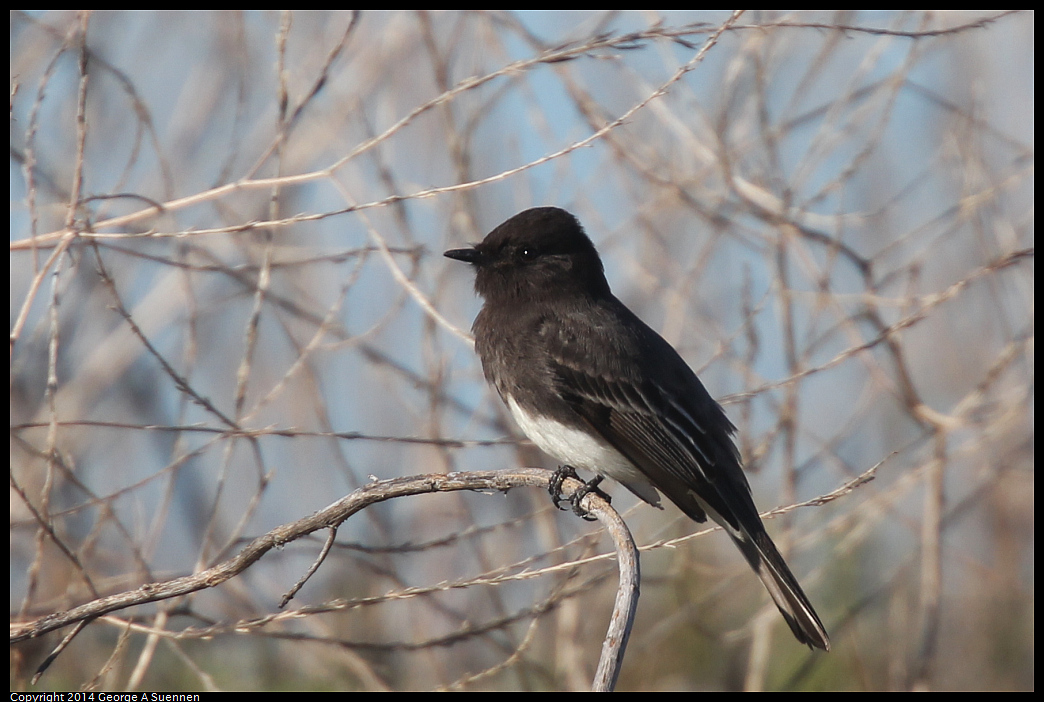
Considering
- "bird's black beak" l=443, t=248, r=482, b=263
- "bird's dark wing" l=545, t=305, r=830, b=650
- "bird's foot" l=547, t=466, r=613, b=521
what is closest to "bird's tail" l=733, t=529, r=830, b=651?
"bird's dark wing" l=545, t=305, r=830, b=650

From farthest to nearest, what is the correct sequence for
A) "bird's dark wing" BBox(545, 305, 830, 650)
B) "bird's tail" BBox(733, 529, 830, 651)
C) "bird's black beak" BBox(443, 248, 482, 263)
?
"bird's black beak" BBox(443, 248, 482, 263) → "bird's dark wing" BBox(545, 305, 830, 650) → "bird's tail" BBox(733, 529, 830, 651)

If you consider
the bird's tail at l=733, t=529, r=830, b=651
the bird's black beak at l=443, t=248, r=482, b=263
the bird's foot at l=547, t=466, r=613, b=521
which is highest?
the bird's black beak at l=443, t=248, r=482, b=263

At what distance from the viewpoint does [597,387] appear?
12.6 ft

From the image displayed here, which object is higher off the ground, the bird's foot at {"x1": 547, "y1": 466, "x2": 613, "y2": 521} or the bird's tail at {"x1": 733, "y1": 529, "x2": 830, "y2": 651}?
the bird's foot at {"x1": 547, "y1": 466, "x2": 613, "y2": 521}

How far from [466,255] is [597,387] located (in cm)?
78

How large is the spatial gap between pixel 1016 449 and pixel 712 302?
1.94 metres

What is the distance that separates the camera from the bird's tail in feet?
11.4

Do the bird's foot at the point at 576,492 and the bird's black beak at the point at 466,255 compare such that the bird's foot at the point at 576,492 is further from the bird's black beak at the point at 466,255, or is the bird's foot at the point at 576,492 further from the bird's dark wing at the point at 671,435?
the bird's black beak at the point at 466,255

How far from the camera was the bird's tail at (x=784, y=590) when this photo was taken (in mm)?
3486

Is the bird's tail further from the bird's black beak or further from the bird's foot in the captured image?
the bird's black beak

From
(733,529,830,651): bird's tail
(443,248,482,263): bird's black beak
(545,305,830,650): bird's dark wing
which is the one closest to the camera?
(733,529,830,651): bird's tail

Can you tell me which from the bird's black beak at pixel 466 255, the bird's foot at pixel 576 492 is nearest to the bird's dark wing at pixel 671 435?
the bird's foot at pixel 576 492

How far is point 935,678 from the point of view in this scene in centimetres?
645

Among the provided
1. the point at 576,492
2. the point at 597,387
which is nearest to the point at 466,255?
the point at 597,387
